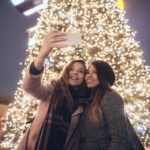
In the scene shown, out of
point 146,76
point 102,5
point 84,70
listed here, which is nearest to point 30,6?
point 102,5

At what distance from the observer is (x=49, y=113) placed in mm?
2736

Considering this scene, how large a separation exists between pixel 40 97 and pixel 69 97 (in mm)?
242

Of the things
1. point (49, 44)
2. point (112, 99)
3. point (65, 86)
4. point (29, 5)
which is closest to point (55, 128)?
point (65, 86)

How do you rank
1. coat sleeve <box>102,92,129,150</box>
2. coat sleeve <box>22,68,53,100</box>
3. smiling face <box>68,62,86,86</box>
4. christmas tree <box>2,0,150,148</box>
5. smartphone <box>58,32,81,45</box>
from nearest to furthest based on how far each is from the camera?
coat sleeve <box>102,92,129,150</box>, smartphone <box>58,32,81,45</box>, coat sleeve <box>22,68,53,100</box>, smiling face <box>68,62,86,86</box>, christmas tree <box>2,0,150,148</box>

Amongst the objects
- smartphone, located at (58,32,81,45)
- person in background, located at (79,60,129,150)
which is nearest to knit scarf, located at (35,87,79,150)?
person in background, located at (79,60,129,150)

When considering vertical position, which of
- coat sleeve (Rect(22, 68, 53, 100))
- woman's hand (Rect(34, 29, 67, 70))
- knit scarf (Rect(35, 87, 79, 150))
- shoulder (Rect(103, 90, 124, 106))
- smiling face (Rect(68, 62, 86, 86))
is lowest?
knit scarf (Rect(35, 87, 79, 150))

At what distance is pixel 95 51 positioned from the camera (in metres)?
8.36

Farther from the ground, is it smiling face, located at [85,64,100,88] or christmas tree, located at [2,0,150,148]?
christmas tree, located at [2,0,150,148]

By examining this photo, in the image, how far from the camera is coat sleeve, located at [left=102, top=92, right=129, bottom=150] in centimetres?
252

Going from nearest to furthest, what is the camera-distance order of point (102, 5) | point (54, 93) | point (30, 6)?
point (54, 93), point (102, 5), point (30, 6)

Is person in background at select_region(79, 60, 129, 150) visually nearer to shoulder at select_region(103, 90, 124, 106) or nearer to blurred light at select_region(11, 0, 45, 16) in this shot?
shoulder at select_region(103, 90, 124, 106)

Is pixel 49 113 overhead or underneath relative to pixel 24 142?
overhead

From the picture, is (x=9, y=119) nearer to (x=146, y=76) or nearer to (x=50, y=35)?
(x=146, y=76)

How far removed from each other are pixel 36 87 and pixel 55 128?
37 centimetres
